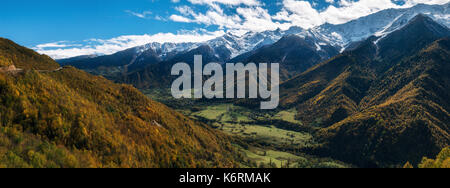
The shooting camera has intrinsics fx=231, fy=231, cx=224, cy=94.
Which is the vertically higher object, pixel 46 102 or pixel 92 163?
pixel 46 102

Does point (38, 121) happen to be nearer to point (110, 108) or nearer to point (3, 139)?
point (3, 139)

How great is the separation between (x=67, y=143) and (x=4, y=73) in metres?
64.4

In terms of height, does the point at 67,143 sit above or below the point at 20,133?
below

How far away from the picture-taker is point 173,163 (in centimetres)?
18950

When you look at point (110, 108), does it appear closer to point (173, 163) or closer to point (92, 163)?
point (173, 163)
